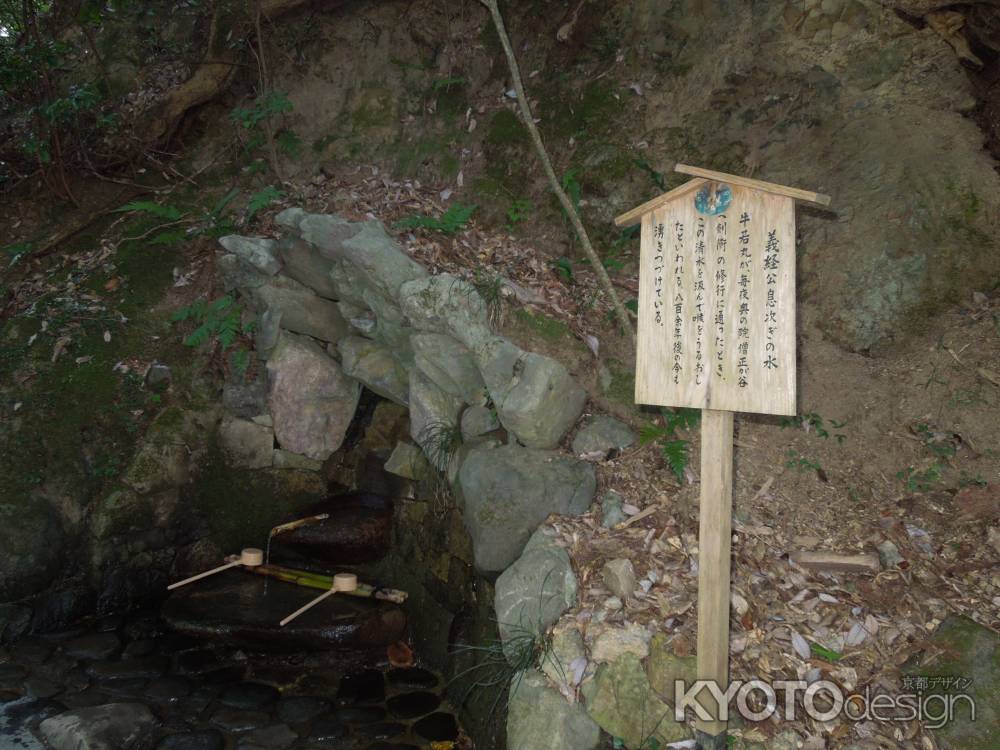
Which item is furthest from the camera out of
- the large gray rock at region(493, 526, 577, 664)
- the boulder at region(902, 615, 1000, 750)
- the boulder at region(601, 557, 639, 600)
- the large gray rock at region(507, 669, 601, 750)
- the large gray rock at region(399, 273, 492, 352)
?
the large gray rock at region(399, 273, 492, 352)

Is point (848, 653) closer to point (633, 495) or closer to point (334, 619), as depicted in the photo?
point (633, 495)

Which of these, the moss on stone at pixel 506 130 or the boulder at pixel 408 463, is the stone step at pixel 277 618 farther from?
the moss on stone at pixel 506 130

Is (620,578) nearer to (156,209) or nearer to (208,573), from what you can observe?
(208,573)

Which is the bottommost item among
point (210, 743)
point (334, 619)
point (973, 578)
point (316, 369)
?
point (210, 743)

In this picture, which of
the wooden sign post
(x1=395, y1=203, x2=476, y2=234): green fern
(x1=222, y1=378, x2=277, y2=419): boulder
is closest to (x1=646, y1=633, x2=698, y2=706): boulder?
the wooden sign post

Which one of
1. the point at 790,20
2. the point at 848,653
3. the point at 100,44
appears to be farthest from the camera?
the point at 100,44

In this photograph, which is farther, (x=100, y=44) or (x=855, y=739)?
(x=100, y=44)

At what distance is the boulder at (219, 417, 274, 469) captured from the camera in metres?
6.96

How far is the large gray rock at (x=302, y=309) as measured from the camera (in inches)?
269

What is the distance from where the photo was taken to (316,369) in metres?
6.91

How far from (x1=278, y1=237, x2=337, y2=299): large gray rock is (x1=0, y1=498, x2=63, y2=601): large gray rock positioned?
3.37 metres

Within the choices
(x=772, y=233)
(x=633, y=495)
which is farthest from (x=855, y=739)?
(x=772, y=233)

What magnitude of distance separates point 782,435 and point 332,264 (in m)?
4.55

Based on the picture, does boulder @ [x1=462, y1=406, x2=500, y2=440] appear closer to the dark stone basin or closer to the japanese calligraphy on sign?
the dark stone basin
